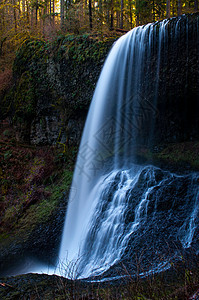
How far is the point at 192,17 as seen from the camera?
726 centimetres

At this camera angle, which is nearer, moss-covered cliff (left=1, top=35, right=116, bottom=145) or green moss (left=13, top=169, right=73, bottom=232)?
green moss (left=13, top=169, right=73, bottom=232)

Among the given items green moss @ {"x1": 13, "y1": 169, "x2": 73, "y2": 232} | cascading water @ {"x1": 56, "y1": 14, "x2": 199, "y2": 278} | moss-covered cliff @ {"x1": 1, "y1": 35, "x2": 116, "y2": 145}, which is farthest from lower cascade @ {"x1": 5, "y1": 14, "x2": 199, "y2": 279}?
moss-covered cliff @ {"x1": 1, "y1": 35, "x2": 116, "y2": 145}

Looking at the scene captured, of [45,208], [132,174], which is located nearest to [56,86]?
[45,208]

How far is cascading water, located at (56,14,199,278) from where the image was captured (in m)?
4.83

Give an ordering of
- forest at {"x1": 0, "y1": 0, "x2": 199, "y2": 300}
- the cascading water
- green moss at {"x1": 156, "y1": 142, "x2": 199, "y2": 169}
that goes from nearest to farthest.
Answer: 1. the cascading water
2. forest at {"x1": 0, "y1": 0, "x2": 199, "y2": 300}
3. green moss at {"x1": 156, "y1": 142, "x2": 199, "y2": 169}

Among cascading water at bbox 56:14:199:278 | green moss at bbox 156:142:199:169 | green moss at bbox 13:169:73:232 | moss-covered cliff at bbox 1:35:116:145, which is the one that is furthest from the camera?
moss-covered cliff at bbox 1:35:116:145

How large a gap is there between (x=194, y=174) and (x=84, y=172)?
13.2 feet

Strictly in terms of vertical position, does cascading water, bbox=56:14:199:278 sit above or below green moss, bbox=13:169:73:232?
above

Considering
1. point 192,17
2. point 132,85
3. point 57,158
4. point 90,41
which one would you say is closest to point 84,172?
point 57,158

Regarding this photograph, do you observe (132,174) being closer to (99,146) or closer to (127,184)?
(127,184)

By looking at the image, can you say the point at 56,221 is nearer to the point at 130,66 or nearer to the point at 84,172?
the point at 84,172

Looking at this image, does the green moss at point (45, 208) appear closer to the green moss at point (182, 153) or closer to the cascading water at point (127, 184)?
the cascading water at point (127, 184)

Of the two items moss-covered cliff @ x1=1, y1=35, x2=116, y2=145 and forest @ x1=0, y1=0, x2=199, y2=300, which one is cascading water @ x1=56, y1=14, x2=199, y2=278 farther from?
moss-covered cliff @ x1=1, y1=35, x2=116, y2=145

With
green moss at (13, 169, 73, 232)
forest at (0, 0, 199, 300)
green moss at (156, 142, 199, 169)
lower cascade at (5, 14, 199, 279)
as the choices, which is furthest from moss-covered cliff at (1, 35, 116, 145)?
green moss at (156, 142, 199, 169)
